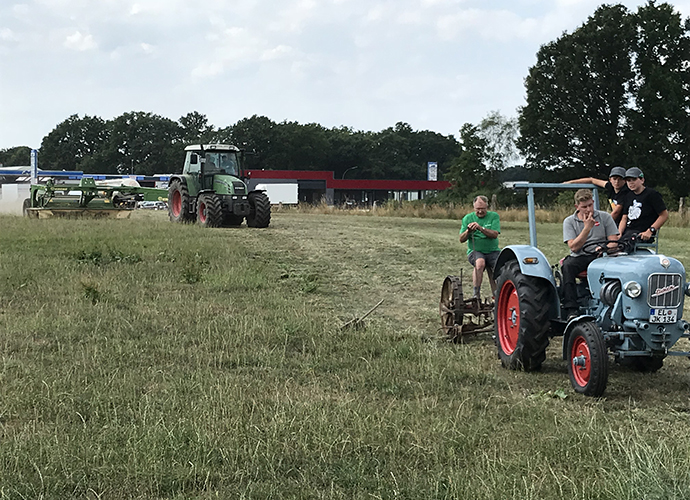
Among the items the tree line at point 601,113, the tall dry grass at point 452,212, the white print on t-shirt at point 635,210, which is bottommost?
the tall dry grass at point 452,212

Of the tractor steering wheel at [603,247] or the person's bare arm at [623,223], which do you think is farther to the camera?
the person's bare arm at [623,223]

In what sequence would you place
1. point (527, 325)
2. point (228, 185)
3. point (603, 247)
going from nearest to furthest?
point (603, 247), point (527, 325), point (228, 185)

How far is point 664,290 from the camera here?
6293 millimetres

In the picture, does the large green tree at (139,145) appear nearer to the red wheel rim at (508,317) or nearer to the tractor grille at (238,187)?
the tractor grille at (238,187)

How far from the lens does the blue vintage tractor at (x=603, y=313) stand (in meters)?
6.29

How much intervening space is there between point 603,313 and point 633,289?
403 mm

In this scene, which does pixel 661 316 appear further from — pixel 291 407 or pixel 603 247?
pixel 291 407

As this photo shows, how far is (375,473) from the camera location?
4.46 metres

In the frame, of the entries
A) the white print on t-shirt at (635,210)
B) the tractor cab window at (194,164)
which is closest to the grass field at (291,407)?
the white print on t-shirt at (635,210)

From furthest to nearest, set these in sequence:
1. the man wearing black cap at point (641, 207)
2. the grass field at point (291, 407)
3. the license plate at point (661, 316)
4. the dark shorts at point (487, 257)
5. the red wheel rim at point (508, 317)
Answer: the dark shorts at point (487, 257) → the man wearing black cap at point (641, 207) → the red wheel rim at point (508, 317) → the license plate at point (661, 316) → the grass field at point (291, 407)

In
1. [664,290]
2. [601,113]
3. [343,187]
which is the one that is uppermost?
[601,113]

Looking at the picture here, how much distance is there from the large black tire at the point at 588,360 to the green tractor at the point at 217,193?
683 inches

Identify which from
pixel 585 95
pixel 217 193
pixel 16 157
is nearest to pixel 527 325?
pixel 217 193

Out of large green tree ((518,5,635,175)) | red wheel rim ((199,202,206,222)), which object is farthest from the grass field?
large green tree ((518,5,635,175))
